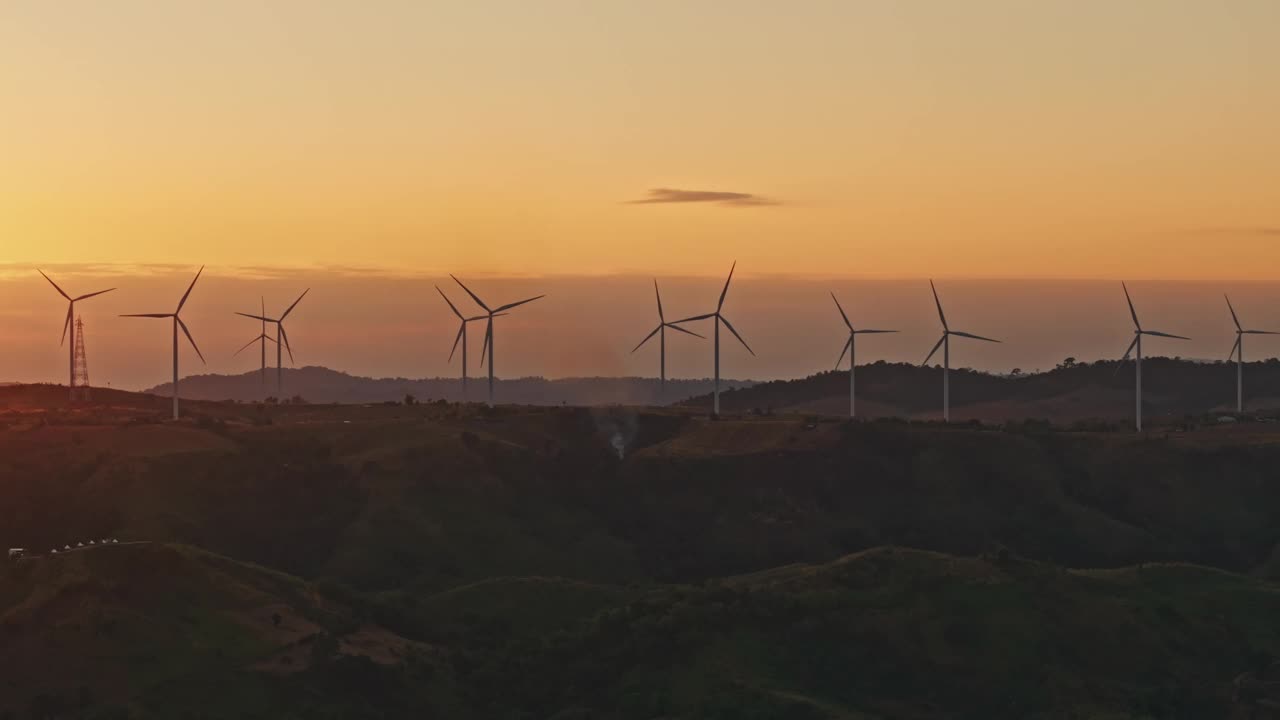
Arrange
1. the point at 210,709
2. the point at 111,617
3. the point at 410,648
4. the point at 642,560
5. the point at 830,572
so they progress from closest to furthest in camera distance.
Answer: the point at 210,709 → the point at 111,617 → the point at 410,648 → the point at 830,572 → the point at 642,560

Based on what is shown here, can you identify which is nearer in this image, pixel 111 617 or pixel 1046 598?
pixel 111 617

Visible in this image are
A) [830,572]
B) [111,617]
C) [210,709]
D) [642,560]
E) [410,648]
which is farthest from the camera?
[642,560]

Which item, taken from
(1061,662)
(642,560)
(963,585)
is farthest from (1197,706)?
(642,560)

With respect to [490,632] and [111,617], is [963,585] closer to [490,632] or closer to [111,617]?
[490,632]

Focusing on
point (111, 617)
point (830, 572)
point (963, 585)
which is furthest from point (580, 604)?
point (111, 617)

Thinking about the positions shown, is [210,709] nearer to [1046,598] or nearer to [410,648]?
[410,648]

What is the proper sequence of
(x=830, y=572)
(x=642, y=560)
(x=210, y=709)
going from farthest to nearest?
(x=642, y=560)
(x=830, y=572)
(x=210, y=709)

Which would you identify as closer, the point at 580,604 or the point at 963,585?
the point at 963,585

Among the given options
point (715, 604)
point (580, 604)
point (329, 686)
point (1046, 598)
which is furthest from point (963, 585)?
point (329, 686)
